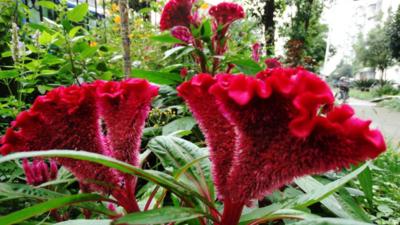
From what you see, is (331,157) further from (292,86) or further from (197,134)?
(197,134)

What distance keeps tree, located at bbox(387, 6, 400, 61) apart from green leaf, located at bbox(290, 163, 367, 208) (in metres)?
26.4

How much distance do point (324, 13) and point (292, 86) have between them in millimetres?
20217

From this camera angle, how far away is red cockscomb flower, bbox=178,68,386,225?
495 mm

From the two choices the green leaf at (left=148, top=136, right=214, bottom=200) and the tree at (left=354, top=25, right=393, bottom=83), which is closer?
the green leaf at (left=148, top=136, right=214, bottom=200)

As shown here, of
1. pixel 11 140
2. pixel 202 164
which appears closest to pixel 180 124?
pixel 202 164

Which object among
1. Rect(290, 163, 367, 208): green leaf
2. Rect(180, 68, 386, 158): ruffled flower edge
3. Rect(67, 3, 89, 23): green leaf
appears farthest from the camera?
Rect(67, 3, 89, 23): green leaf

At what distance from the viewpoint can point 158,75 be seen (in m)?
1.83

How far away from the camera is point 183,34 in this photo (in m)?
1.92

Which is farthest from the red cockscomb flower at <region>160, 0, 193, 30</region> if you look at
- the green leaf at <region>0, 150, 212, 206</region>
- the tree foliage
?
the tree foliage

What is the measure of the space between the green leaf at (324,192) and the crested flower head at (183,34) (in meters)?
1.32

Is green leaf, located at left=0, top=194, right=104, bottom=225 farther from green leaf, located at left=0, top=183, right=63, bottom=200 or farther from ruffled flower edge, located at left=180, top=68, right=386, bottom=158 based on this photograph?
ruffled flower edge, located at left=180, top=68, right=386, bottom=158

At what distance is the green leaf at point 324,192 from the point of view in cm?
65

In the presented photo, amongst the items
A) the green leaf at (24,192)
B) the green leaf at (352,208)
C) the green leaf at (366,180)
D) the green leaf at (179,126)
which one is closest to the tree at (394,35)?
the green leaf at (179,126)

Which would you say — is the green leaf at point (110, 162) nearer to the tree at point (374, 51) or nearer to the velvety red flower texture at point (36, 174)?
the velvety red flower texture at point (36, 174)
